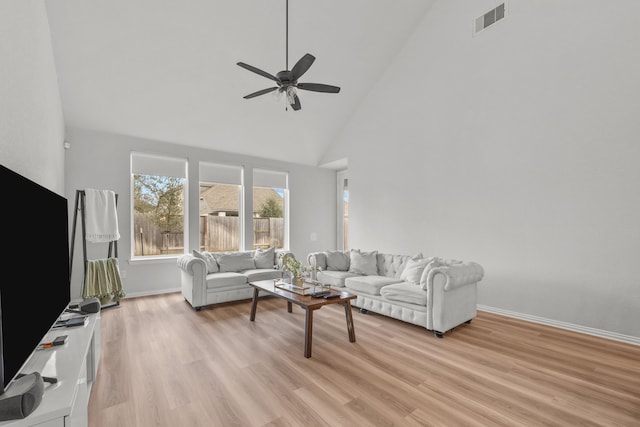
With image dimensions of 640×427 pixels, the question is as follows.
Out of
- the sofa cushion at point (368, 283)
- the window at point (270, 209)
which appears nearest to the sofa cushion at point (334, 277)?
the sofa cushion at point (368, 283)

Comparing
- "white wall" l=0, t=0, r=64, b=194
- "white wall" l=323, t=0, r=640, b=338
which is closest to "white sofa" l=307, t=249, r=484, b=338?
"white wall" l=323, t=0, r=640, b=338

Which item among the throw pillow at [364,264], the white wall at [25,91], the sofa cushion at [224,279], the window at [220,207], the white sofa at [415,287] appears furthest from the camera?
the window at [220,207]

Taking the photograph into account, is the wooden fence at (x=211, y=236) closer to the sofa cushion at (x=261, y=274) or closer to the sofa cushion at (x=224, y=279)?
the sofa cushion at (x=261, y=274)

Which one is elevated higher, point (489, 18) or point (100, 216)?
point (489, 18)

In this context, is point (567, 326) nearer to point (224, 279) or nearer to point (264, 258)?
point (264, 258)

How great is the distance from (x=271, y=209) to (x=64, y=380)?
5.56 meters

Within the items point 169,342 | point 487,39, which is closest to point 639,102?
point 487,39

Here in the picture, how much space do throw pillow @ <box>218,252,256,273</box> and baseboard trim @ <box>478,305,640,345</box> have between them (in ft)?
12.7

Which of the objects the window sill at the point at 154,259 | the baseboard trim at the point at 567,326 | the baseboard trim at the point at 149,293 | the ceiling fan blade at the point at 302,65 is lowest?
the baseboard trim at the point at 567,326

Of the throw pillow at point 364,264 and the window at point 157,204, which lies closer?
the throw pillow at point 364,264

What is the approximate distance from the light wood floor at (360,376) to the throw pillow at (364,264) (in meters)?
1.10

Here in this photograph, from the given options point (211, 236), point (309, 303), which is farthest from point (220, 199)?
point (309, 303)

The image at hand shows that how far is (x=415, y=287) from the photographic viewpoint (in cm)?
386

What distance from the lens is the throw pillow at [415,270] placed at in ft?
13.2
